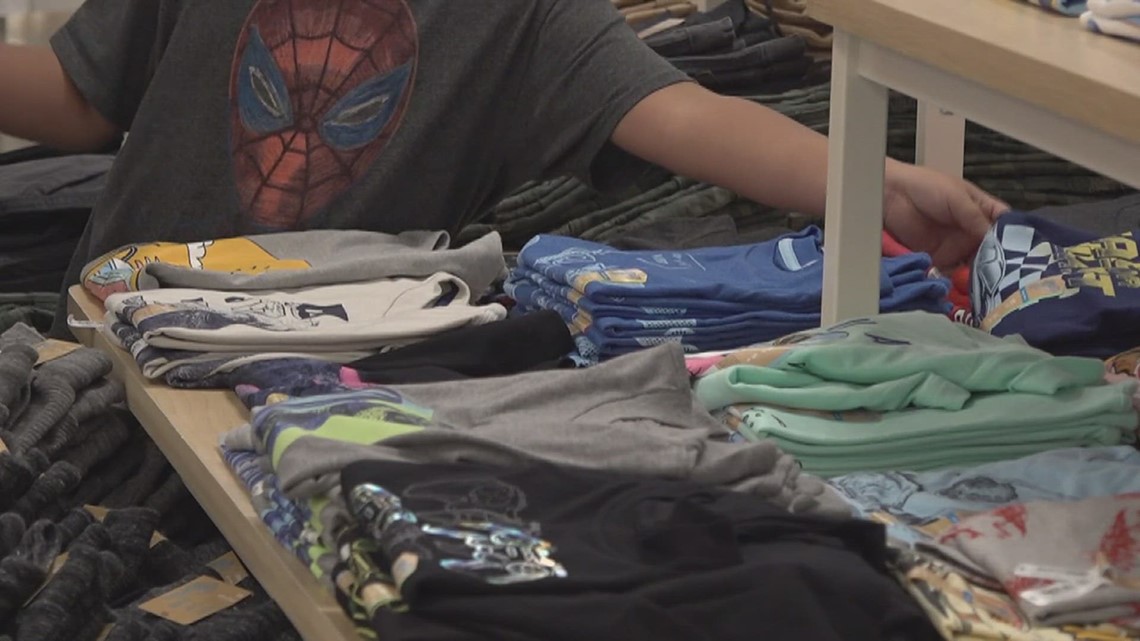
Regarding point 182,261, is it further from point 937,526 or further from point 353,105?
point 937,526

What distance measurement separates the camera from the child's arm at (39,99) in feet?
5.60

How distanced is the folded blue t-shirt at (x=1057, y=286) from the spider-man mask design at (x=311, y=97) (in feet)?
1.92

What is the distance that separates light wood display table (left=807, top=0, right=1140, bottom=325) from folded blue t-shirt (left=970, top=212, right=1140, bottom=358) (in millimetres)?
147

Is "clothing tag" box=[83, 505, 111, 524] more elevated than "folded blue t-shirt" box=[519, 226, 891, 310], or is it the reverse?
"folded blue t-shirt" box=[519, 226, 891, 310]

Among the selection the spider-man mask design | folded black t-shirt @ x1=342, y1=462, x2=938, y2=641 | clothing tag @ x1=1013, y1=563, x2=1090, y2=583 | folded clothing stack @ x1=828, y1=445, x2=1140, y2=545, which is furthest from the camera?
the spider-man mask design

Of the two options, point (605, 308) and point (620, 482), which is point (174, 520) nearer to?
point (605, 308)

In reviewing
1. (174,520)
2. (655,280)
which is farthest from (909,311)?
(174,520)

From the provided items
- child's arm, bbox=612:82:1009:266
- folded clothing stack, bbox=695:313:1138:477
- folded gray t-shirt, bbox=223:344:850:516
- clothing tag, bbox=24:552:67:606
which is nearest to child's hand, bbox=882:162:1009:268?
child's arm, bbox=612:82:1009:266

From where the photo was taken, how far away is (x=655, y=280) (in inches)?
55.4

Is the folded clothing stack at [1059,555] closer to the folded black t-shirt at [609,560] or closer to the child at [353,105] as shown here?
the folded black t-shirt at [609,560]

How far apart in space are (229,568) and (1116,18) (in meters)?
0.78

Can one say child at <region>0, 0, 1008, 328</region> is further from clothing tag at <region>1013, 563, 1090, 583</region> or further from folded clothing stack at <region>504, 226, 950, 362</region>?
clothing tag at <region>1013, 563, 1090, 583</region>

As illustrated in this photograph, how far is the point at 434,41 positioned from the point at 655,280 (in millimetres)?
402

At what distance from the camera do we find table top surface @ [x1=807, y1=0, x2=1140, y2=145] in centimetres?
90
